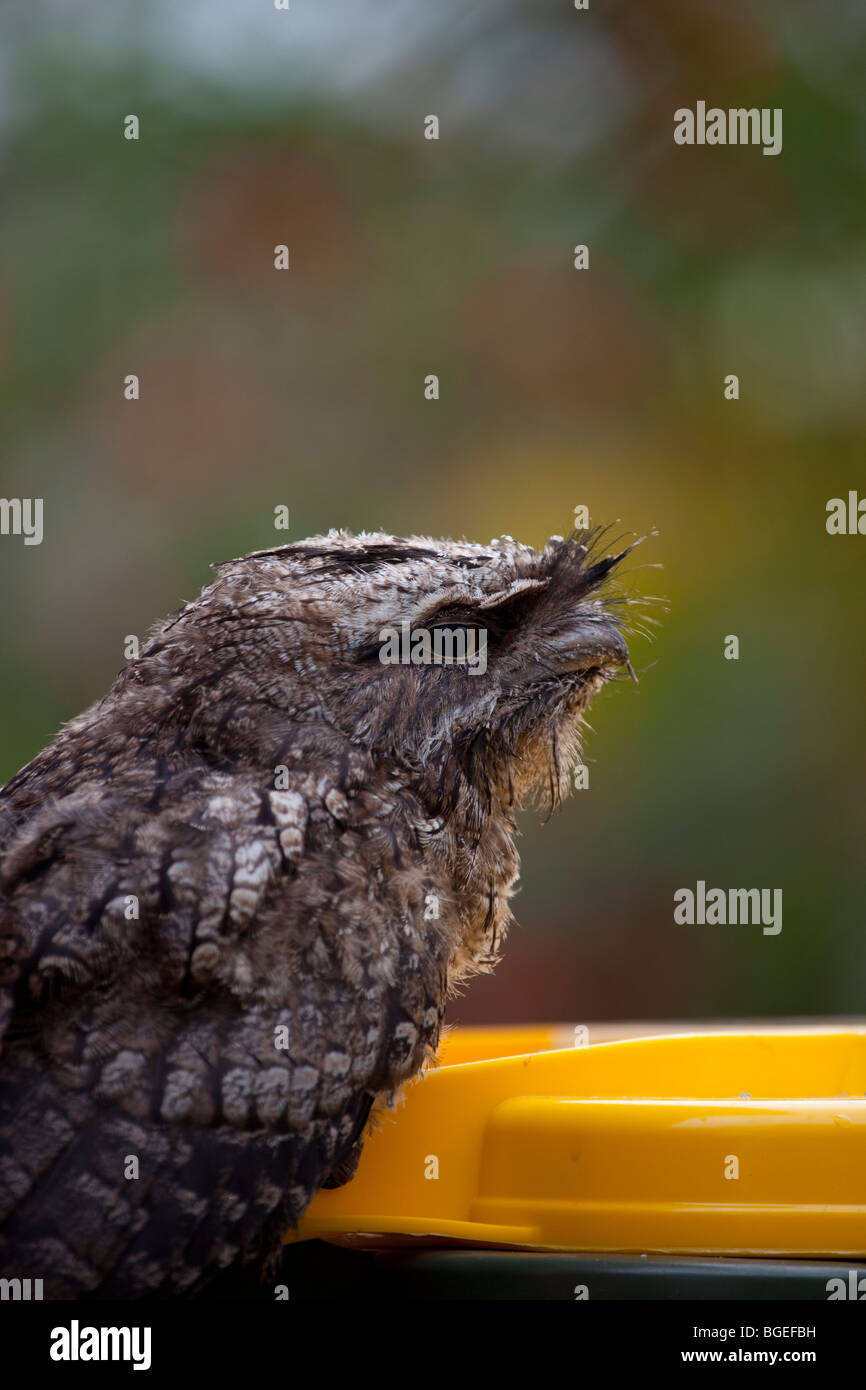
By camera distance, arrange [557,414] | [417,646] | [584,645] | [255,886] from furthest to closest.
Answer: [557,414]
[584,645]
[417,646]
[255,886]

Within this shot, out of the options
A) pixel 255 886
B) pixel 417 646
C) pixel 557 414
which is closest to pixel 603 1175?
pixel 255 886

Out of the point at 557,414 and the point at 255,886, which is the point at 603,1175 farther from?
the point at 557,414

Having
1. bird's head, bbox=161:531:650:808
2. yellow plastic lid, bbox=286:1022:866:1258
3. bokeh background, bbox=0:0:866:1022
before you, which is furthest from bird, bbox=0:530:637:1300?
bokeh background, bbox=0:0:866:1022

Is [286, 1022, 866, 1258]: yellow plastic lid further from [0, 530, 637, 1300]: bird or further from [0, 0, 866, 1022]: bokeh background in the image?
[0, 0, 866, 1022]: bokeh background

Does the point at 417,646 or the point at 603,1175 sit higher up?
the point at 417,646

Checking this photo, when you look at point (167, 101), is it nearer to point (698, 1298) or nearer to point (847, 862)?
point (847, 862)

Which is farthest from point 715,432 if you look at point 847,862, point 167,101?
point 167,101
